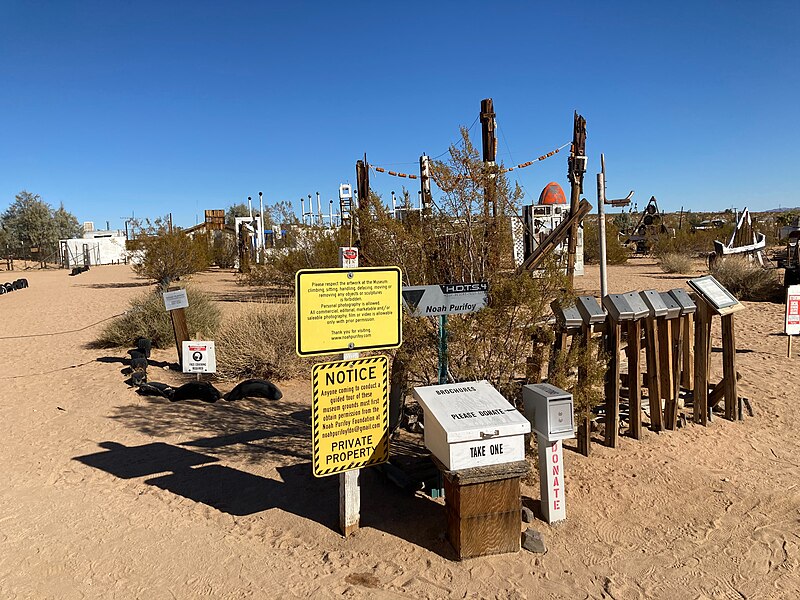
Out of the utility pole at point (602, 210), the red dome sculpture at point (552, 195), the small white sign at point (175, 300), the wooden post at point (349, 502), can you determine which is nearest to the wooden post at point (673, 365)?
the utility pole at point (602, 210)

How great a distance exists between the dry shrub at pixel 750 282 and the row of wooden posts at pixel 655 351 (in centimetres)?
1059

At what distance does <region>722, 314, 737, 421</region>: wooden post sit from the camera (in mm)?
5684

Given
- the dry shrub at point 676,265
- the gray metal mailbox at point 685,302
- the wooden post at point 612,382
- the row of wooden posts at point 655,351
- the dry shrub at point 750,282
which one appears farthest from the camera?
the dry shrub at point 676,265

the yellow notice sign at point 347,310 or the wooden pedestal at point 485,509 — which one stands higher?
the yellow notice sign at point 347,310

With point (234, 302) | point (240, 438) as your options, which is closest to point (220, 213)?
point (234, 302)

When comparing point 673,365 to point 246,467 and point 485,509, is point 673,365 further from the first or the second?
point 246,467

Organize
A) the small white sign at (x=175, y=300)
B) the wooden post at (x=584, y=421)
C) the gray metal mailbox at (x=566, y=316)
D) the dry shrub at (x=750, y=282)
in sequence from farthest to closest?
the dry shrub at (x=750, y=282) → the small white sign at (x=175, y=300) → the gray metal mailbox at (x=566, y=316) → the wooden post at (x=584, y=421)

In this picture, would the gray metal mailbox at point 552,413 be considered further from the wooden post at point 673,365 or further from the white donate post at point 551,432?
the wooden post at point 673,365

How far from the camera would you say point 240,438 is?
18.6ft

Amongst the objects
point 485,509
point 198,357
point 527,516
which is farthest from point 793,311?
point 198,357

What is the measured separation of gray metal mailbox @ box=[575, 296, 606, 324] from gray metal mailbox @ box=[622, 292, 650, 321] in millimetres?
471

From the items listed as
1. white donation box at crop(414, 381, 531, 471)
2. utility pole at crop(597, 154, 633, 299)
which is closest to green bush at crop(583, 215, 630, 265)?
utility pole at crop(597, 154, 633, 299)

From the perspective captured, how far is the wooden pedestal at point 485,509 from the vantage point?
11.2 ft

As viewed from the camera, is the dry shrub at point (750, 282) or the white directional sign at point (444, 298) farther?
the dry shrub at point (750, 282)
